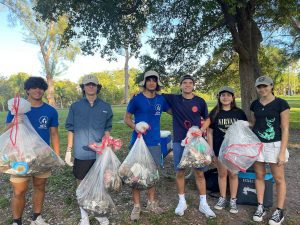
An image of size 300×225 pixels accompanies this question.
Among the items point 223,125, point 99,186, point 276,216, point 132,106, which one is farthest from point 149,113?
point 276,216

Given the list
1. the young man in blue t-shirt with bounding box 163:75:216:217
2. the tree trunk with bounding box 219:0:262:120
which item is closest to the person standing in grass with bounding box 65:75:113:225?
the young man in blue t-shirt with bounding box 163:75:216:217

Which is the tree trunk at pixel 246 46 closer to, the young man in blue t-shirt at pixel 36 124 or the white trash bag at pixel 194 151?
the white trash bag at pixel 194 151

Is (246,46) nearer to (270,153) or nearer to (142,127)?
(270,153)

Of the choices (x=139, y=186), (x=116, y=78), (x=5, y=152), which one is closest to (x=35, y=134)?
(x=5, y=152)

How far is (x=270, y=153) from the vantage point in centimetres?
340

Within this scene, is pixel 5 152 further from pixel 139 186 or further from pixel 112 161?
pixel 139 186

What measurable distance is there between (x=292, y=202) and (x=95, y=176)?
280 centimetres

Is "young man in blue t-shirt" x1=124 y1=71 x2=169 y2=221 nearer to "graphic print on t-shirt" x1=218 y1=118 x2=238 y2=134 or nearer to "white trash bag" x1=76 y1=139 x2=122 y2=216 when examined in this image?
"white trash bag" x1=76 y1=139 x2=122 y2=216

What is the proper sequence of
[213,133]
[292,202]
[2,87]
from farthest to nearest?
1. [2,87]
2. [292,202]
3. [213,133]

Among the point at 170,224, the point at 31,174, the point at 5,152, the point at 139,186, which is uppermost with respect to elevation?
the point at 5,152

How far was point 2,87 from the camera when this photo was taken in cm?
5509

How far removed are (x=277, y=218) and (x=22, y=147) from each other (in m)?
2.98

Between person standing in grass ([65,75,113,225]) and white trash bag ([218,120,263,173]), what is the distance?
1526 millimetres

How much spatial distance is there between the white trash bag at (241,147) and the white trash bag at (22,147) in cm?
208
